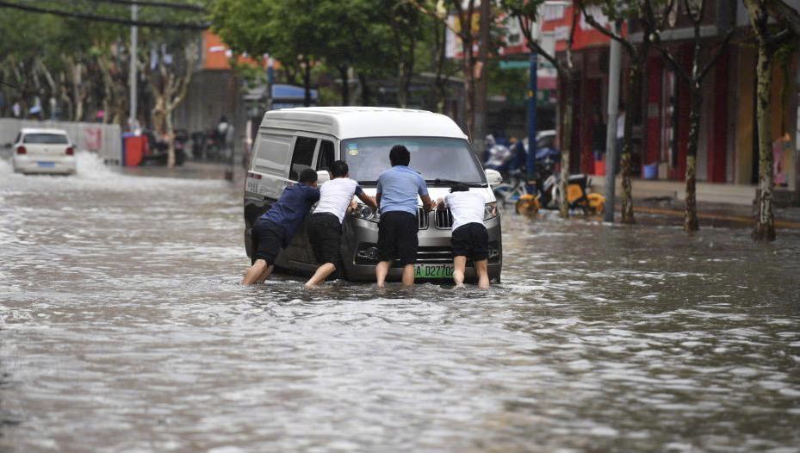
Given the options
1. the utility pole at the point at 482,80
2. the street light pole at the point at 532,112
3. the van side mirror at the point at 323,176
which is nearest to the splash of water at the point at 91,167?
the street light pole at the point at 532,112

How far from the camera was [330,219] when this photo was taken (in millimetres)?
16688

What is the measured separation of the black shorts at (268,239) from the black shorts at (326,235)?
33 centimetres

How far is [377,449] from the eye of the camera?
8133 mm

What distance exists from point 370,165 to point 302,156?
0.97m

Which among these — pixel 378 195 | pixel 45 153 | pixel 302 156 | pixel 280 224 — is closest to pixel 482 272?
pixel 378 195

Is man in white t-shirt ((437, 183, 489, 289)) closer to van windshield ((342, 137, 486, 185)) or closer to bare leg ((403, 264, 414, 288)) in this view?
bare leg ((403, 264, 414, 288))

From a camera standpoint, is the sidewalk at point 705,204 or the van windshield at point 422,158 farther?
the sidewalk at point 705,204

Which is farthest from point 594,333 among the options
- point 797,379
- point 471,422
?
point 471,422

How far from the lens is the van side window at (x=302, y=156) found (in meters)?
18.5

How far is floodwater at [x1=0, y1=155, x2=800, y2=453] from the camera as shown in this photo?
341 inches

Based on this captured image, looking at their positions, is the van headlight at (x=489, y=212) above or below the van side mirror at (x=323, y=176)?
below

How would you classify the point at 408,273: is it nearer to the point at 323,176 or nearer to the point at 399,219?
the point at 399,219

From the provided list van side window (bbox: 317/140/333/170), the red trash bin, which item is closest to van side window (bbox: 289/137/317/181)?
van side window (bbox: 317/140/333/170)

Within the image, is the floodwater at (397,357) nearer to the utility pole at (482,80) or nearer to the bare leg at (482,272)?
the bare leg at (482,272)
